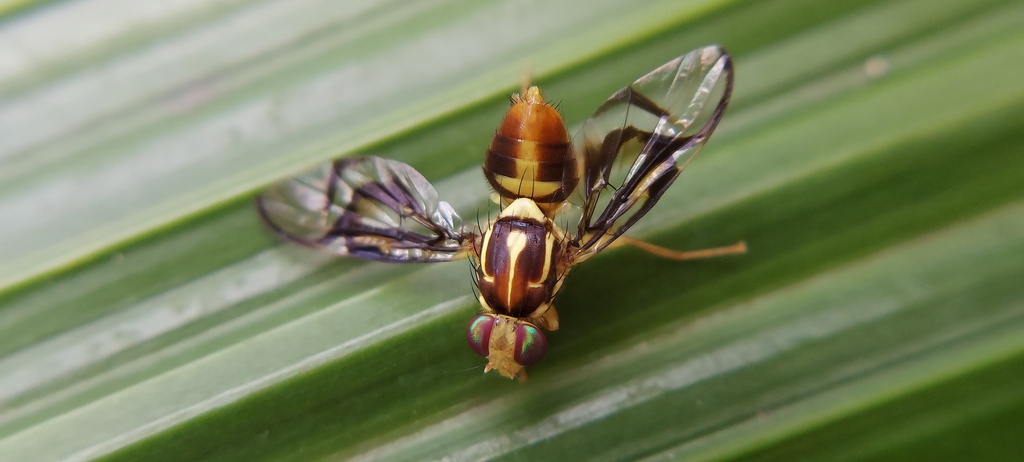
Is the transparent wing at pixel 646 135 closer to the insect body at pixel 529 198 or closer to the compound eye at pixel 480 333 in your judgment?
the insect body at pixel 529 198

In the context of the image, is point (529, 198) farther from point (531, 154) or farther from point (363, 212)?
point (363, 212)

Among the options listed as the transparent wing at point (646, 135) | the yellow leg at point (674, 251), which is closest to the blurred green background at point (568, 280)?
the yellow leg at point (674, 251)

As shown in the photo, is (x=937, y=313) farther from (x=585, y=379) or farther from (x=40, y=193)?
(x=40, y=193)

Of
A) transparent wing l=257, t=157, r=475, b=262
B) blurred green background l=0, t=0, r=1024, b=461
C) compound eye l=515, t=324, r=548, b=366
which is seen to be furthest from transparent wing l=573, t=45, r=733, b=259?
transparent wing l=257, t=157, r=475, b=262

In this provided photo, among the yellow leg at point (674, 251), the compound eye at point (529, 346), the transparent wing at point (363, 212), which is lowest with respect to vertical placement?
the compound eye at point (529, 346)

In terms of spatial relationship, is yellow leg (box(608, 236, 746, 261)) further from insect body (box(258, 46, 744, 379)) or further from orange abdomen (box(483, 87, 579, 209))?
orange abdomen (box(483, 87, 579, 209))

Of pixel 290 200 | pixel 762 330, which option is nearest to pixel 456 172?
pixel 290 200

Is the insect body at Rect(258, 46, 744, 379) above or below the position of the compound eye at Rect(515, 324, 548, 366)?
above

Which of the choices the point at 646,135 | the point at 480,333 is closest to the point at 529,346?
the point at 480,333
